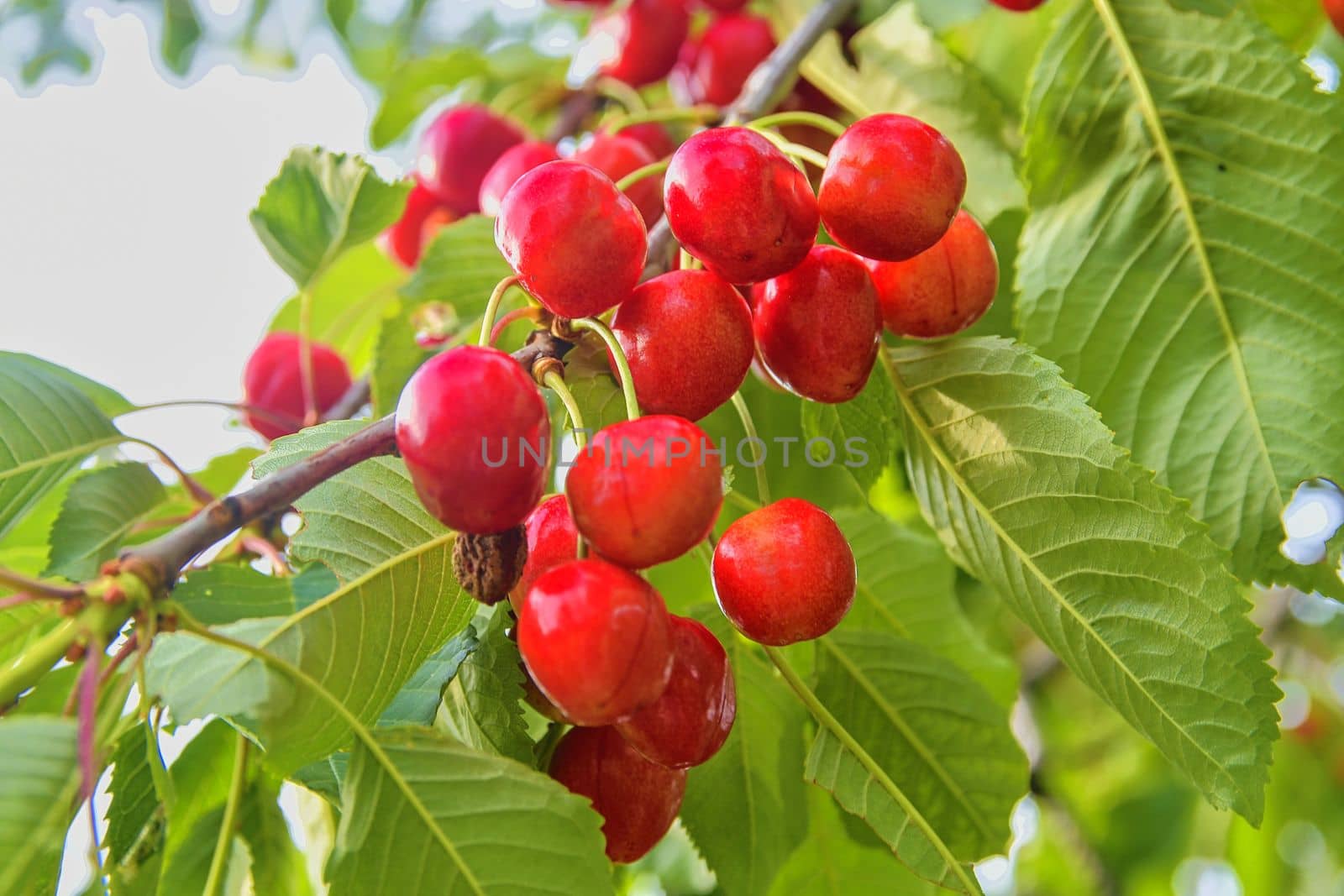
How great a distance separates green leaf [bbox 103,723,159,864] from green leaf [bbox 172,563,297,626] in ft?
0.76

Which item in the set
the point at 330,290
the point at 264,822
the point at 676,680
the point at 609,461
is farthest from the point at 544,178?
the point at 330,290

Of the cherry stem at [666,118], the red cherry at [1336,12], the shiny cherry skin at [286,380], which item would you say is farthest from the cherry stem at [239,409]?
the red cherry at [1336,12]

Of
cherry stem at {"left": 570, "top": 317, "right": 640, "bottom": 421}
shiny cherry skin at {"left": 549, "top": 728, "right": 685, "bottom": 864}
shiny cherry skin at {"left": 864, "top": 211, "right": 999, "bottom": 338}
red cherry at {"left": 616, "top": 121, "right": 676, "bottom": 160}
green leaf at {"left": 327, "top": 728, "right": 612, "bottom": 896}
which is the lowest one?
shiny cherry skin at {"left": 549, "top": 728, "right": 685, "bottom": 864}

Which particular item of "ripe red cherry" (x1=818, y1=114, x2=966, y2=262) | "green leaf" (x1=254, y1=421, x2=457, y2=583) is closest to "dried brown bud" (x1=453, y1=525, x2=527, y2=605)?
"green leaf" (x1=254, y1=421, x2=457, y2=583)

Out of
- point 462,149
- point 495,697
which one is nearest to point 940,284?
point 495,697

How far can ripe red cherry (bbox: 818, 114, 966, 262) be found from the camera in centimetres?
85

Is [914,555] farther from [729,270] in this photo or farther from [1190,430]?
[729,270]

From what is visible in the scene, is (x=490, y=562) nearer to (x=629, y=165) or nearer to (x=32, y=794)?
(x=32, y=794)

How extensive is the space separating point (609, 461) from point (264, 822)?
0.76 metres

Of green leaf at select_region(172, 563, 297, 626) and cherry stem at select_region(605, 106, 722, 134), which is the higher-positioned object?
cherry stem at select_region(605, 106, 722, 134)

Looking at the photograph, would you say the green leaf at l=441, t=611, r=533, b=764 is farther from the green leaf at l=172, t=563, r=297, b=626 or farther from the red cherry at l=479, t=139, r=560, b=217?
the red cherry at l=479, t=139, r=560, b=217

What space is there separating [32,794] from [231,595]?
0.27 m

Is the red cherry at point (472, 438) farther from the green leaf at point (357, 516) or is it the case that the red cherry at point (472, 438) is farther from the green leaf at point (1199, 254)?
the green leaf at point (1199, 254)

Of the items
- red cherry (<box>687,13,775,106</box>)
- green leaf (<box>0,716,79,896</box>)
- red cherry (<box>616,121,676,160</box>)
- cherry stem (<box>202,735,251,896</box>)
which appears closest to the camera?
green leaf (<box>0,716,79,896</box>)
